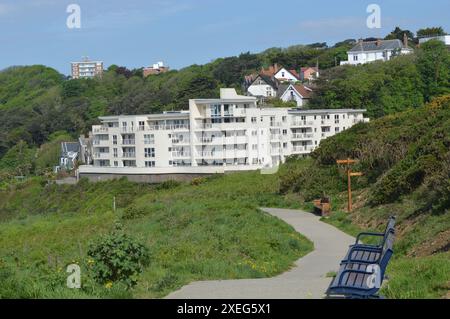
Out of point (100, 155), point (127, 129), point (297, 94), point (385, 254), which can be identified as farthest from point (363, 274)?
point (297, 94)

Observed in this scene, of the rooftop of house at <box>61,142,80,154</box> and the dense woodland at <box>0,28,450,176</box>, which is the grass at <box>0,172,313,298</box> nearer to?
the dense woodland at <box>0,28,450,176</box>

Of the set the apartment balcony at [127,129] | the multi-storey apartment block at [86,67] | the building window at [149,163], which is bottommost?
the building window at [149,163]

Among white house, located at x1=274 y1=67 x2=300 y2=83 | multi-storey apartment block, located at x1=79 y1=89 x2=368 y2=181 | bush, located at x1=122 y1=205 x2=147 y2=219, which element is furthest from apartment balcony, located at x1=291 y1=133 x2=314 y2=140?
white house, located at x1=274 y1=67 x2=300 y2=83

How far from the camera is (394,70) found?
2734 inches

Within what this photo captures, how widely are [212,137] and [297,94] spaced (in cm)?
2413

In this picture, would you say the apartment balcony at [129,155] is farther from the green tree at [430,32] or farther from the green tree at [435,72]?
the green tree at [430,32]

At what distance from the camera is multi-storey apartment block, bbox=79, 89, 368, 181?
5359 centimetres

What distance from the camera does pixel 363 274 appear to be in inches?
340

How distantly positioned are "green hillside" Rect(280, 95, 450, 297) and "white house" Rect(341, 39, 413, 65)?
53225 millimetres

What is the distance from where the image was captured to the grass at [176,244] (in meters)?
9.98

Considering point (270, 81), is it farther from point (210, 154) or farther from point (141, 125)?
point (210, 154)

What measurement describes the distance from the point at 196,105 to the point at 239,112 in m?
3.20

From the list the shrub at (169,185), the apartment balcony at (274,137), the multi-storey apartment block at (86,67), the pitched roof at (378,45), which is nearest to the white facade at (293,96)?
the apartment balcony at (274,137)

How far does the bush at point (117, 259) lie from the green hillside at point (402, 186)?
350 centimetres
